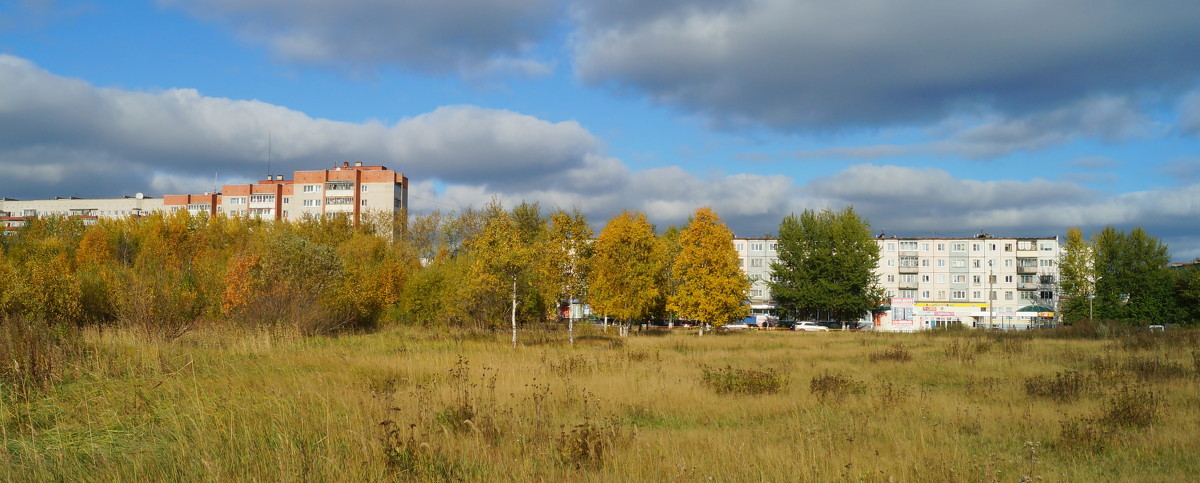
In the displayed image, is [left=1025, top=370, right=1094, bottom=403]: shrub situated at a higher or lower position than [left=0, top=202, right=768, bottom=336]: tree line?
lower

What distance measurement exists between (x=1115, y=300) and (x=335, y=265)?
79.4 metres

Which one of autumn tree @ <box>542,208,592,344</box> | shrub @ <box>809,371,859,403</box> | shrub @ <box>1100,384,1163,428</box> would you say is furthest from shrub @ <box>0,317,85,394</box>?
autumn tree @ <box>542,208,592,344</box>

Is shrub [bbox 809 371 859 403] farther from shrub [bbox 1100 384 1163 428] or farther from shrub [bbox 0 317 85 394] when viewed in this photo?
shrub [bbox 0 317 85 394]

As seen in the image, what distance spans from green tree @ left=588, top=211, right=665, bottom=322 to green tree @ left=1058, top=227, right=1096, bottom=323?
2222 inches

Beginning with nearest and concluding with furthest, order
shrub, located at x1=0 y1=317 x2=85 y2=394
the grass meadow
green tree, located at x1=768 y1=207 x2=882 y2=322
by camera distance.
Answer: the grass meadow → shrub, located at x1=0 y1=317 x2=85 y2=394 → green tree, located at x1=768 y1=207 x2=882 y2=322

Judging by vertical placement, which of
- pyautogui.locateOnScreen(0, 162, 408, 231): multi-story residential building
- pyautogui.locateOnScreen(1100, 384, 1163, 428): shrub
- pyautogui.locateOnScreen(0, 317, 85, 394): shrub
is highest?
pyautogui.locateOnScreen(0, 162, 408, 231): multi-story residential building

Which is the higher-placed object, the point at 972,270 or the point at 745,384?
the point at 972,270

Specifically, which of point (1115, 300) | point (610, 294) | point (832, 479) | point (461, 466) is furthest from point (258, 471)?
point (1115, 300)

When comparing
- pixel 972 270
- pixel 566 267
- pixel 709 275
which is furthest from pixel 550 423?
pixel 972 270

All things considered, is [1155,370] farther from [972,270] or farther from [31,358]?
[972,270]

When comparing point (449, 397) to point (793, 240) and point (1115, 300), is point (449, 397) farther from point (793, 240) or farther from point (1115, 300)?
point (1115, 300)

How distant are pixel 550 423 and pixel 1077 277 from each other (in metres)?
86.1

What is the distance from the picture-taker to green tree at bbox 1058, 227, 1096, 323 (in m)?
75.7

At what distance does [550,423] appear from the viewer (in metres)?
10.4
